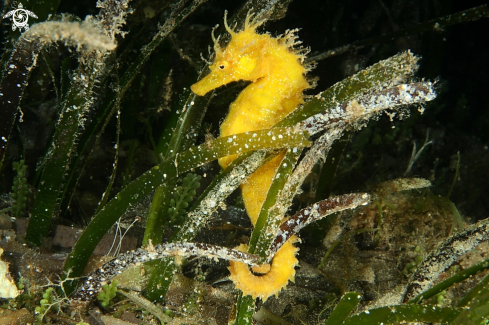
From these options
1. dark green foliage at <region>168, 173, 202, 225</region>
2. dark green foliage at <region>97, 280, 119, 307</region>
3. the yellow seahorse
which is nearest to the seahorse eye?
the yellow seahorse

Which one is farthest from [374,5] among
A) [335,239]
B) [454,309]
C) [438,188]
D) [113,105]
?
[454,309]

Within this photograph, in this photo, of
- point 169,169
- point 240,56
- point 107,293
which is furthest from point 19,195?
point 240,56

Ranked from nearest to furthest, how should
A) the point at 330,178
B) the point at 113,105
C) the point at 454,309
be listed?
the point at 454,309, the point at 113,105, the point at 330,178

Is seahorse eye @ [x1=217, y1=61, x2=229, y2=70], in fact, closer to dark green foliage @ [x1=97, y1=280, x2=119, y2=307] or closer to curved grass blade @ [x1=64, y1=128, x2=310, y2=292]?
curved grass blade @ [x1=64, y1=128, x2=310, y2=292]

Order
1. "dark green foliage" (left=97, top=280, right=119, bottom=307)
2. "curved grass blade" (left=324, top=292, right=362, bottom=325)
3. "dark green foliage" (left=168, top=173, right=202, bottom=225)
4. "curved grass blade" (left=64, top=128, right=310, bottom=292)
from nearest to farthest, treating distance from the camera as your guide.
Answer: "curved grass blade" (left=324, top=292, right=362, bottom=325)
"curved grass blade" (left=64, top=128, right=310, bottom=292)
"dark green foliage" (left=97, top=280, right=119, bottom=307)
"dark green foliage" (left=168, top=173, right=202, bottom=225)

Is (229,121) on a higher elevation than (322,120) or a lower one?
higher

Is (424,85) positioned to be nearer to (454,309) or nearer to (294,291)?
(454,309)

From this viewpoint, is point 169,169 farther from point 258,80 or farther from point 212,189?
point 258,80
